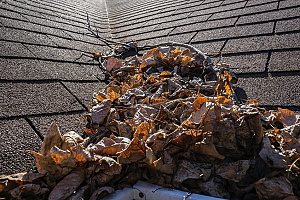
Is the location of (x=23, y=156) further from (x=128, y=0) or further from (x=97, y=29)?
(x=128, y=0)

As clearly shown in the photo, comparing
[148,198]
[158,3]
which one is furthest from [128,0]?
[148,198]

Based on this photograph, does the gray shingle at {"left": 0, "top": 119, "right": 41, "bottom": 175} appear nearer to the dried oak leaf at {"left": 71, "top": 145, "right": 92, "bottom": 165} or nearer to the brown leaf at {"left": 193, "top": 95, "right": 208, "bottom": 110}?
the dried oak leaf at {"left": 71, "top": 145, "right": 92, "bottom": 165}

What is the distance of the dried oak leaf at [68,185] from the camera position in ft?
3.65

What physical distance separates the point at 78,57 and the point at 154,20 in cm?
173

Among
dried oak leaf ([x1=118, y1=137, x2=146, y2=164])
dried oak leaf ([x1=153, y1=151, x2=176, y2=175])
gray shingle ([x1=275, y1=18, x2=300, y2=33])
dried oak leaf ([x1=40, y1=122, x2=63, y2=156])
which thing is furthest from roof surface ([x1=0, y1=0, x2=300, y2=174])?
dried oak leaf ([x1=153, y1=151, x2=176, y2=175])

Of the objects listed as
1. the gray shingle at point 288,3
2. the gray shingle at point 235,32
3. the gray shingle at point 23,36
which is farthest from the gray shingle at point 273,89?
the gray shingle at point 23,36

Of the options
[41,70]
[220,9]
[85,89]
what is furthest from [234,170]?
[220,9]

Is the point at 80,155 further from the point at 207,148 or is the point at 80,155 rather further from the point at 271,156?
the point at 271,156

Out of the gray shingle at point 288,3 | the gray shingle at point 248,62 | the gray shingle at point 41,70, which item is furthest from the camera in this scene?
the gray shingle at point 288,3

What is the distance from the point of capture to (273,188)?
111cm

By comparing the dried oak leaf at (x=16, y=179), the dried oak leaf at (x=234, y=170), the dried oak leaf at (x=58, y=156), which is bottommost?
the dried oak leaf at (x=234, y=170)

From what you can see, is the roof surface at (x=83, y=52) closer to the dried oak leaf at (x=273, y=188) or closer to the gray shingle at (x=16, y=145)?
the gray shingle at (x=16, y=145)

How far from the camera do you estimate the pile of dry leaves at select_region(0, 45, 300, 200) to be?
1143mm

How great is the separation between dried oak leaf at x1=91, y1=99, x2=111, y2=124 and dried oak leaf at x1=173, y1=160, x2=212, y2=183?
1.73ft
